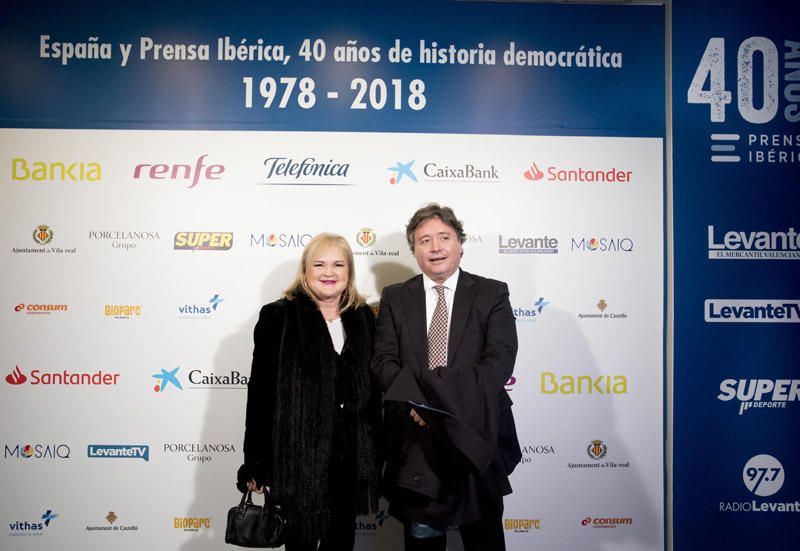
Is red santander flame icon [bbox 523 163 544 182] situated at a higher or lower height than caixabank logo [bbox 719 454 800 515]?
higher

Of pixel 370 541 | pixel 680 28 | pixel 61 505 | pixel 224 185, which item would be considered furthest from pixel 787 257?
pixel 61 505

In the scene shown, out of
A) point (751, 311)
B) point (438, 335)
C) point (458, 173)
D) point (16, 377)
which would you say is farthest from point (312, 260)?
point (751, 311)

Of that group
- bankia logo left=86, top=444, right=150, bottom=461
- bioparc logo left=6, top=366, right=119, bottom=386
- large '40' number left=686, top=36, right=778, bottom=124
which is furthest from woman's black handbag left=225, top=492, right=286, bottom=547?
large '40' number left=686, top=36, right=778, bottom=124

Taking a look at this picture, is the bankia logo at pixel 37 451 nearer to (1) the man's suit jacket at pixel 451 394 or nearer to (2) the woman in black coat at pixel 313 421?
(2) the woman in black coat at pixel 313 421

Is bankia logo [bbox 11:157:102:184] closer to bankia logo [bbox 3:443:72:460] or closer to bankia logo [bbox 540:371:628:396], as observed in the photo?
bankia logo [bbox 3:443:72:460]

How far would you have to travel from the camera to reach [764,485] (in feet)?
9.89

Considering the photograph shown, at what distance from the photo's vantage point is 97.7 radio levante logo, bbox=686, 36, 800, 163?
3059 mm

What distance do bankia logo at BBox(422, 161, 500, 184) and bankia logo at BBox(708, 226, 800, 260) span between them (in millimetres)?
1349

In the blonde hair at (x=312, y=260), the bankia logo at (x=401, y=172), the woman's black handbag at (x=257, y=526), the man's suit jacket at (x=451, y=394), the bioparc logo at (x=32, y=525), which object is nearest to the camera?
the man's suit jacket at (x=451, y=394)

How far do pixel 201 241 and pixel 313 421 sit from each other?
1.38 metres

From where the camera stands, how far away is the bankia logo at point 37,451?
2887 mm

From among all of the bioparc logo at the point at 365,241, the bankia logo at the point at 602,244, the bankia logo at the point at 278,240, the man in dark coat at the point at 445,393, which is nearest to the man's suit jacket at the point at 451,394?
the man in dark coat at the point at 445,393

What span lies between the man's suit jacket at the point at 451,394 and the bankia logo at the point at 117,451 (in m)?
1.56

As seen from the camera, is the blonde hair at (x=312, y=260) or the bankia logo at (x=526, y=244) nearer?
the blonde hair at (x=312, y=260)
